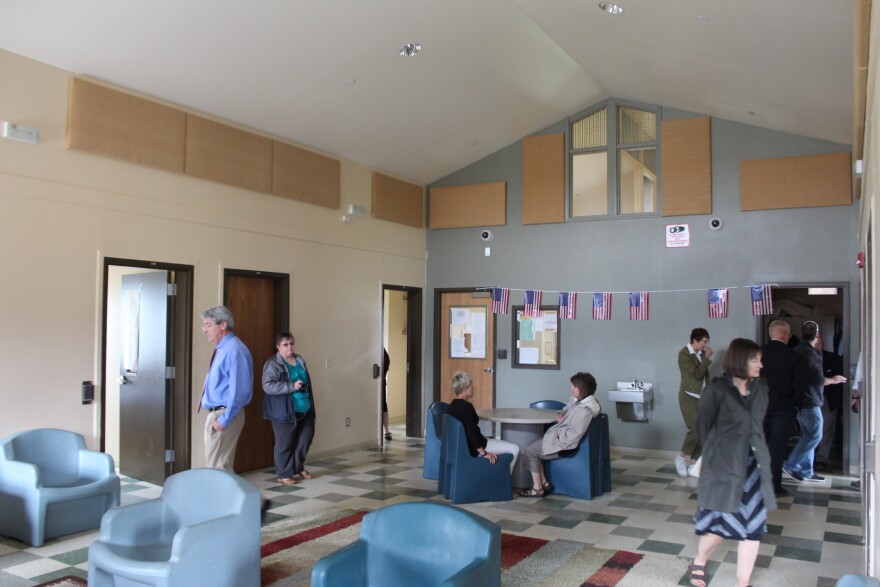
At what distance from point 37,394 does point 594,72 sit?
653 cm

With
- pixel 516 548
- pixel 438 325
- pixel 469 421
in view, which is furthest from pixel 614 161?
pixel 516 548

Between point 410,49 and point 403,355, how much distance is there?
6.62 meters

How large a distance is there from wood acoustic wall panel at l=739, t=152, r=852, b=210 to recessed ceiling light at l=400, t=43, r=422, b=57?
4.25 meters

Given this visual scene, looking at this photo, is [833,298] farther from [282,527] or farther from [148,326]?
[148,326]

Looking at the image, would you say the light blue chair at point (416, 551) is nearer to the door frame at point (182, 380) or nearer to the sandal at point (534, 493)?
the sandal at point (534, 493)

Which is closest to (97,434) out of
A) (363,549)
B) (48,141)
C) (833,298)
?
(48,141)

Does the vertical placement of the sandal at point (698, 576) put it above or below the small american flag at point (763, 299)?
below

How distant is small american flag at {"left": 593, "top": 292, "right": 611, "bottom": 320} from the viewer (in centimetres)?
909

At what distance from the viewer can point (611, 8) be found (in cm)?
595

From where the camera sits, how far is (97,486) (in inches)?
210

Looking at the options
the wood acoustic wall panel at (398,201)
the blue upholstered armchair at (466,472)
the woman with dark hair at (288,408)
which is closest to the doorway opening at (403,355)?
the wood acoustic wall panel at (398,201)

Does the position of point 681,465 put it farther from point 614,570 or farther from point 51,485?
point 51,485

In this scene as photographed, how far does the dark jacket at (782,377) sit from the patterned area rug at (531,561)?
251 centimetres

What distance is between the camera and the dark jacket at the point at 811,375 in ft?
22.7
